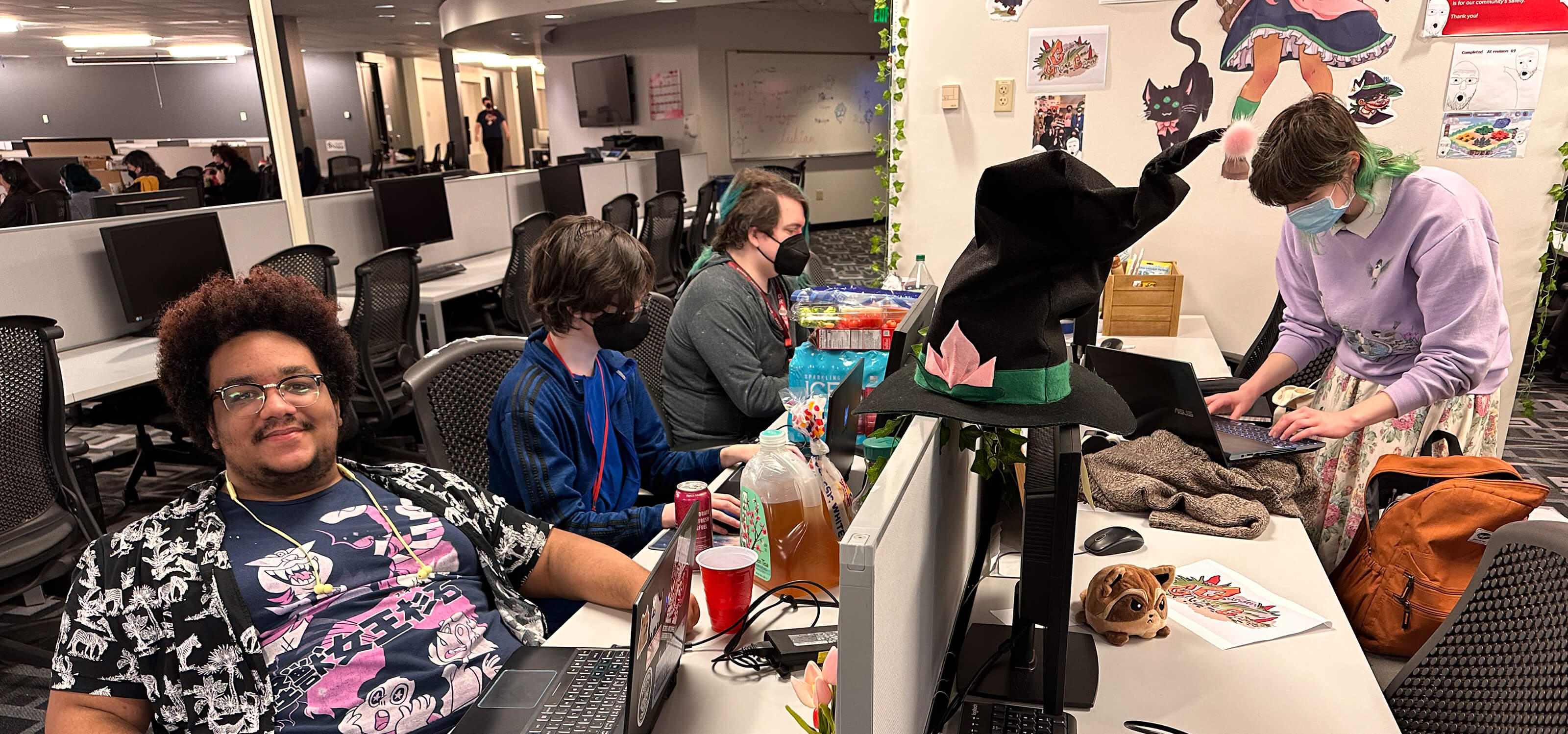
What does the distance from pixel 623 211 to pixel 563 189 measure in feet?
1.90

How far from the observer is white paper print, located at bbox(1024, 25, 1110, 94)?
3.33 meters

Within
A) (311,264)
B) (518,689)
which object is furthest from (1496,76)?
(311,264)

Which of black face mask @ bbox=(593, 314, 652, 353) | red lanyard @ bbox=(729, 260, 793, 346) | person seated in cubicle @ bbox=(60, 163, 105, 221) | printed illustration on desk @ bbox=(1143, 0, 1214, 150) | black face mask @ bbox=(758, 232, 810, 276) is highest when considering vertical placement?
printed illustration on desk @ bbox=(1143, 0, 1214, 150)

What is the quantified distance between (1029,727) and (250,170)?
676cm

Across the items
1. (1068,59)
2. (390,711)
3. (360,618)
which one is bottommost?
(390,711)

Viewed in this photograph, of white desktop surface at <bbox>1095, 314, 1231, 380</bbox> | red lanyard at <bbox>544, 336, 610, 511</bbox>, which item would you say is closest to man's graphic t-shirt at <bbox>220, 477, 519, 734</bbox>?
red lanyard at <bbox>544, 336, 610, 511</bbox>

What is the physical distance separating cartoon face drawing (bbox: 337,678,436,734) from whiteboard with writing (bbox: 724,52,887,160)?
365 inches

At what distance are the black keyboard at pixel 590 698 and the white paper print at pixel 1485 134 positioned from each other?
10.9ft

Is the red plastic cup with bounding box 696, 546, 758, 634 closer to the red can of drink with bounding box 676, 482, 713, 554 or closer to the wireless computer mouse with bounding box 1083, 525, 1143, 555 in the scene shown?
the red can of drink with bounding box 676, 482, 713, 554

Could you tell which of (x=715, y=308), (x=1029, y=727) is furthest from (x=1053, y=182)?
(x=715, y=308)

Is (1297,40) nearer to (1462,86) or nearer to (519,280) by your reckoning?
(1462,86)

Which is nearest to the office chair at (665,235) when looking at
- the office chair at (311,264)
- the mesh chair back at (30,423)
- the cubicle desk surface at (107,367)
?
the office chair at (311,264)

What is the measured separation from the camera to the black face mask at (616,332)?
68.3 inches

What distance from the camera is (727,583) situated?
4.12 ft
